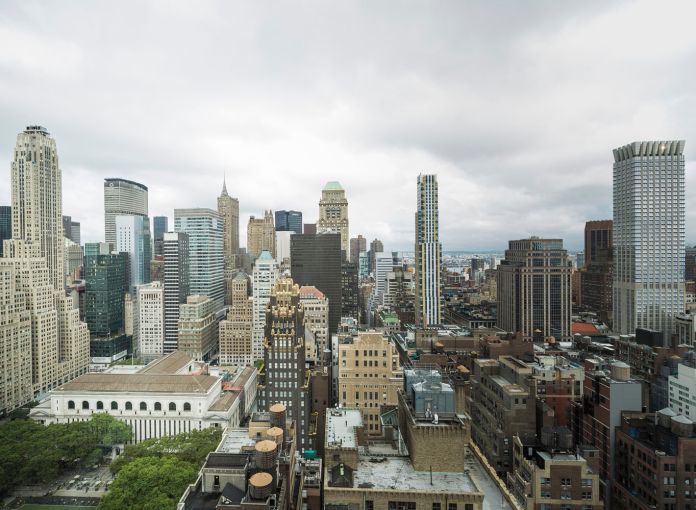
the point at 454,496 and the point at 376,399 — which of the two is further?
the point at 376,399

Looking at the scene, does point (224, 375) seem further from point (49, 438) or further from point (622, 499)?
point (622, 499)

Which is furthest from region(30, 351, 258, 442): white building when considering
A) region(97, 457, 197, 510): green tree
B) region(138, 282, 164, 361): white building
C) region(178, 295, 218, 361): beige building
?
region(138, 282, 164, 361): white building

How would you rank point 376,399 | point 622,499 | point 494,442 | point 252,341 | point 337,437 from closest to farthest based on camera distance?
point 337,437 → point 622,499 → point 494,442 → point 376,399 → point 252,341

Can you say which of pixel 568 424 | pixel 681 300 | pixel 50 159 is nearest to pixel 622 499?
pixel 568 424

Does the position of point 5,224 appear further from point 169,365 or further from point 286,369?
point 286,369

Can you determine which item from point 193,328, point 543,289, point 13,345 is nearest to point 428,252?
point 543,289

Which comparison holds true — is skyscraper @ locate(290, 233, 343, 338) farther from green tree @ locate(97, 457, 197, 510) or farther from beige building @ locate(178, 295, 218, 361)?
green tree @ locate(97, 457, 197, 510)

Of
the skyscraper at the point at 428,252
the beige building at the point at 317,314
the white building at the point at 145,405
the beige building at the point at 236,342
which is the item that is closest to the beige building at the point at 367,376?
the white building at the point at 145,405
